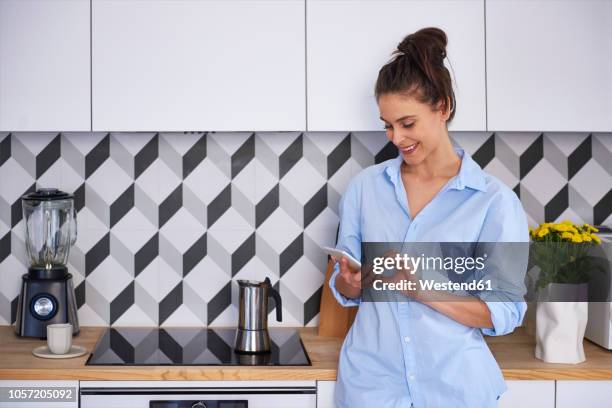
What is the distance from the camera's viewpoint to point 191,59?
243 centimetres

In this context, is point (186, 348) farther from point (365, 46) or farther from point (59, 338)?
point (365, 46)

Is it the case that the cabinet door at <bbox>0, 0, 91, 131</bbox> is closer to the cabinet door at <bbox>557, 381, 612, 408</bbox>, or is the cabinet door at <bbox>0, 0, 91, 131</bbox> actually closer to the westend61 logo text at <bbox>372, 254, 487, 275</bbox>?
the westend61 logo text at <bbox>372, 254, 487, 275</bbox>

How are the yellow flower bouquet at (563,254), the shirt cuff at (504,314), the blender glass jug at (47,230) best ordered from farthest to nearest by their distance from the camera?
the blender glass jug at (47,230) < the yellow flower bouquet at (563,254) < the shirt cuff at (504,314)

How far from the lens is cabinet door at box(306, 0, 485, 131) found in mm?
2432

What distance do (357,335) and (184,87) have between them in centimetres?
96

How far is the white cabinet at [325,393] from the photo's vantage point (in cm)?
225

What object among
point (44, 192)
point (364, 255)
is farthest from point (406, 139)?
point (44, 192)

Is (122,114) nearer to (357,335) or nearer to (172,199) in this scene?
(172,199)

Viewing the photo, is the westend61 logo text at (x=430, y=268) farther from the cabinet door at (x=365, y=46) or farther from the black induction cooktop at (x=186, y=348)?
the cabinet door at (x=365, y=46)

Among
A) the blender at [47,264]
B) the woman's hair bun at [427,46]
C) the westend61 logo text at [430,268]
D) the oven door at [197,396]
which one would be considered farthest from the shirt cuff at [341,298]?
the blender at [47,264]

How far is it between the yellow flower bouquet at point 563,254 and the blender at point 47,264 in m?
1.56

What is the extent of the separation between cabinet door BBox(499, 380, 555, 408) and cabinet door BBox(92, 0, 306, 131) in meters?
1.07

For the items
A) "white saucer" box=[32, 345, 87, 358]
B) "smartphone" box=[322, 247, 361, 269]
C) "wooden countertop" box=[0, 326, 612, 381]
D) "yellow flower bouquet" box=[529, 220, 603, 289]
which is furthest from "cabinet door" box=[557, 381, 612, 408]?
"white saucer" box=[32, 345, 87, 358]

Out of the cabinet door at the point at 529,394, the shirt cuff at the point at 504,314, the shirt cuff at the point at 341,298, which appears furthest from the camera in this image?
the cabinet door at the point at 529,394
